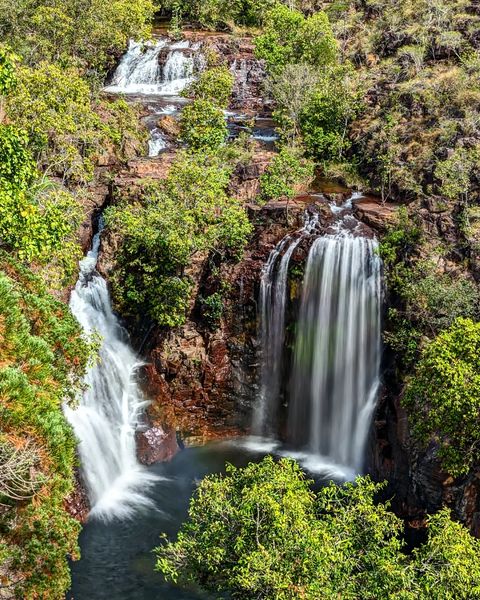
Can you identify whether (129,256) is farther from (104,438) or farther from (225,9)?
(225,9)

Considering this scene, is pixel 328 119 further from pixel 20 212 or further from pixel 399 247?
pixel 20 212

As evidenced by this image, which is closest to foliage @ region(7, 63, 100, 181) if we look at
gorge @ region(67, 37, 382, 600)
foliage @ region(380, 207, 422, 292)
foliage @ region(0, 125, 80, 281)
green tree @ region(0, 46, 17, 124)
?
gorge @ region(67, 37, 382, 600)

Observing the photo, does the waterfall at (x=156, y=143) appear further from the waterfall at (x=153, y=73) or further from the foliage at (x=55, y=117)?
the waterfall at (x=153, y=73)

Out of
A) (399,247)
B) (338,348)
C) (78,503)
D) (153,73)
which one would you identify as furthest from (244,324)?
(153,73)

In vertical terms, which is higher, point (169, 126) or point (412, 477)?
point (169, 126)

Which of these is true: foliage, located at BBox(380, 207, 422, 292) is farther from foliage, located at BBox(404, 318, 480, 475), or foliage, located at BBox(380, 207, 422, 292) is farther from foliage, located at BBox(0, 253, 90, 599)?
foliage, located at BBox(0, 253, 90, 599)

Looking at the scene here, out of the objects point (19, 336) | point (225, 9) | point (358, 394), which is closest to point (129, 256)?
point (358, 394)

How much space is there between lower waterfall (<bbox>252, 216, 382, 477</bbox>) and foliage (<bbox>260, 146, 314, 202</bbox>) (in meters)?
3.85

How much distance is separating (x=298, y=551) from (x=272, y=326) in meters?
19.0

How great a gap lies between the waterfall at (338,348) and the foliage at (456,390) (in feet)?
27.4

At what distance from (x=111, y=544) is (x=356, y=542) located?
1190 cm

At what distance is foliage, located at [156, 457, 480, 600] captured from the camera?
11836 mm

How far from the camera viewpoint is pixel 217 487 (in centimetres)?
1453

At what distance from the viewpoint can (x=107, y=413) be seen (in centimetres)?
2688
